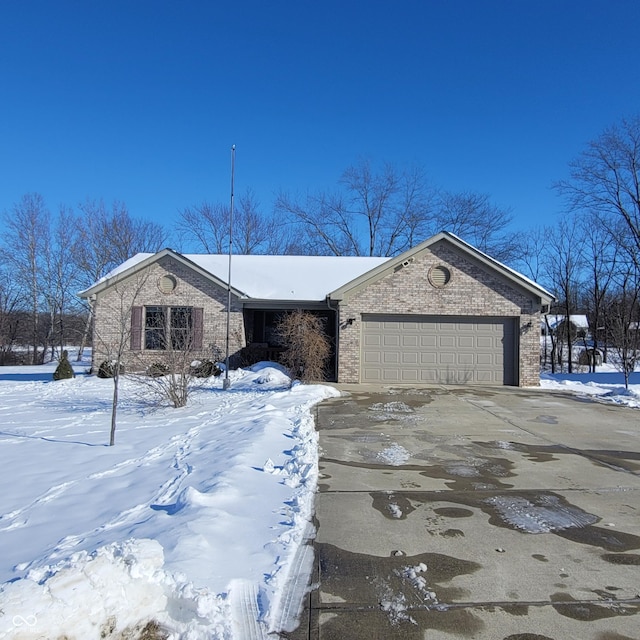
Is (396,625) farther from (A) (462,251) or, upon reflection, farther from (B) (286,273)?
(B) (286,273)

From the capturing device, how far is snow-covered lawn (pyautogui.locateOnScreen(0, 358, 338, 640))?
2.65 metres

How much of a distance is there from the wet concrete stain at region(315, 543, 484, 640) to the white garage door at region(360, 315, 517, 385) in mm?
12639

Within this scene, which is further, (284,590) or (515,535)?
(515,535)

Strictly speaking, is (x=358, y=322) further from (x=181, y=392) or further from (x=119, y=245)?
(x=119, y=245)

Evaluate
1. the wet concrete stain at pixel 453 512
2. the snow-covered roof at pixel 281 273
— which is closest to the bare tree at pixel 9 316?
the snow-covered roof at pixel 281 273

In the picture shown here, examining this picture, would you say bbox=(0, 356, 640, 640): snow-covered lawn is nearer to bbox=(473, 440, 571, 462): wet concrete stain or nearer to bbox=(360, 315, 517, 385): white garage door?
bbox=(473, 440, 571, 462): wet concrete stain

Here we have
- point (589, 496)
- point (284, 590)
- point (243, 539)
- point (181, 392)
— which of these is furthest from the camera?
point (181, 392)

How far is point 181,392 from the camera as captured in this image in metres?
11.4

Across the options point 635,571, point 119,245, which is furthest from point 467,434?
point 119,245

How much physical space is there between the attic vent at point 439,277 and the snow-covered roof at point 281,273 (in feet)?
14.3

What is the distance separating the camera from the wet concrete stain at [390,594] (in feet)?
9.70

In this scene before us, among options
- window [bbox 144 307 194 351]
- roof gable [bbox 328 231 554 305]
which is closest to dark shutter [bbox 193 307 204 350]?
window [bbox 144 307 194 351]

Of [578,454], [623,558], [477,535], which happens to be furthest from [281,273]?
[623,558]

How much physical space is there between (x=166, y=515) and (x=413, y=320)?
1318cm
